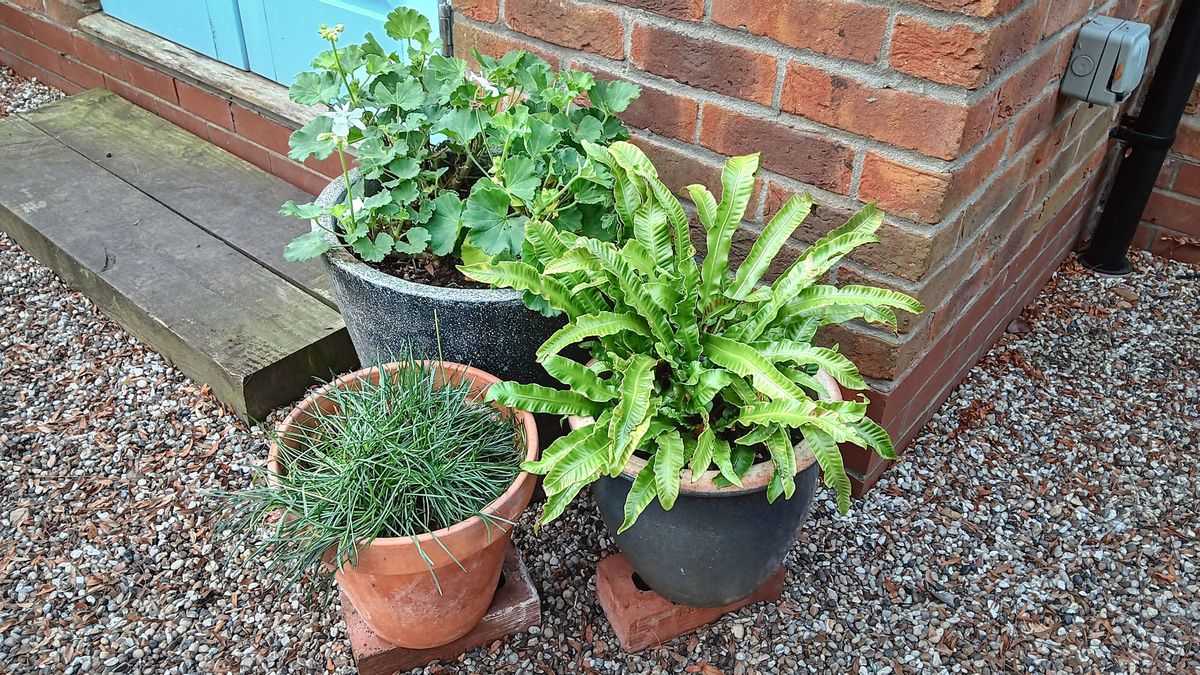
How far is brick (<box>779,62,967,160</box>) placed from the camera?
1.43 metres

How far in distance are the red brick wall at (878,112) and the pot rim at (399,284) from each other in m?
0.48

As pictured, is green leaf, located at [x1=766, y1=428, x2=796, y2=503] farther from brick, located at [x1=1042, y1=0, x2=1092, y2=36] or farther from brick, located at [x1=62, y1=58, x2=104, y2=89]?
brick, located at [x1=62, y1=58, x2=104, y2=89]

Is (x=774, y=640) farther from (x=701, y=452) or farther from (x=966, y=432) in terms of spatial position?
(x=966, y=432)

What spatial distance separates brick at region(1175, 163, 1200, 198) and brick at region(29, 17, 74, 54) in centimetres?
397

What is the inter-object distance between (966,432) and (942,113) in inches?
37.1

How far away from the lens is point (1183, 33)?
7.64 feet

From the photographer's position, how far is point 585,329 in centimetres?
132

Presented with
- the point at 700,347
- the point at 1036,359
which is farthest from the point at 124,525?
the point at 1036,359

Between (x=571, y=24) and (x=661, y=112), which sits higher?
(x=571, y=24)

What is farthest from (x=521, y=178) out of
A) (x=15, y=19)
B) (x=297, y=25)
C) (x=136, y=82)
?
(x=15, y=19)

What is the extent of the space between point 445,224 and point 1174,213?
226 centimetres

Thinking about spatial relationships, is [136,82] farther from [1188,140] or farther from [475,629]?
[1188,140]

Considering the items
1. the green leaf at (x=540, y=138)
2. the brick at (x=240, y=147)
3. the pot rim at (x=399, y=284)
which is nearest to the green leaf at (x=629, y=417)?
the pot rim at (x=399, y=284)

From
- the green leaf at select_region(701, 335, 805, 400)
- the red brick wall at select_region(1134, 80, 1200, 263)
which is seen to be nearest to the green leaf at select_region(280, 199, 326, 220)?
the green leaf at select_region(701, 335, 805, 400)
